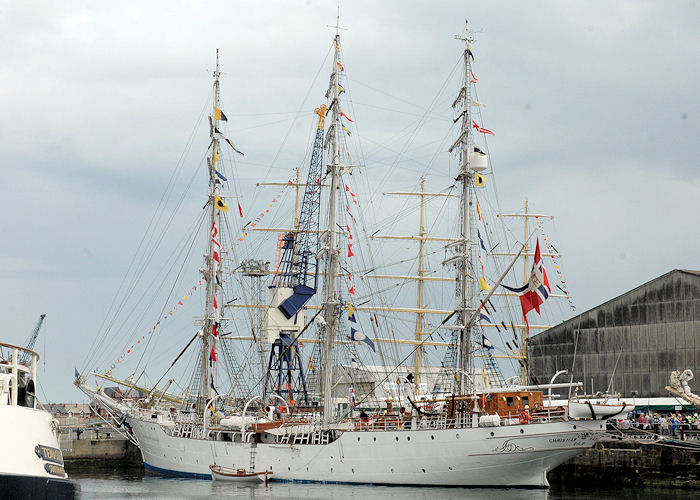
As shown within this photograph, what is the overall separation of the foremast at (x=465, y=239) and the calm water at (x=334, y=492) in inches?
400

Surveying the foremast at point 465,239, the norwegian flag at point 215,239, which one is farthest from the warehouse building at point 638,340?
the norwegian flag at point 215,239

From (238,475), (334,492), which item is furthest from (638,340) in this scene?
(238,475)

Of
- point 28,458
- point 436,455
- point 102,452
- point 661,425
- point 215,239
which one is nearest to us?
point 28,458

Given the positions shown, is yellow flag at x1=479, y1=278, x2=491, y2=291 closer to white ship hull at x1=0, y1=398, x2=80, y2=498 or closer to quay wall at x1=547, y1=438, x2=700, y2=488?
quay wall at x1=547, y1=438, x2=700, y2=488

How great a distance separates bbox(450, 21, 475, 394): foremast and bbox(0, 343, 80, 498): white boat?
124 feet

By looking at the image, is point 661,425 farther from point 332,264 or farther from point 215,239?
point 215,239

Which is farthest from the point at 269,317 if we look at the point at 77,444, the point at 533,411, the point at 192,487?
→ the point at 533,411

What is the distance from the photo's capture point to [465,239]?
60.4 meters

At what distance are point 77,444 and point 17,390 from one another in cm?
5098

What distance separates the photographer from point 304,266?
262 ft

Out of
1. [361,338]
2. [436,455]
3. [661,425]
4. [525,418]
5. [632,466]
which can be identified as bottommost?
[632,466]

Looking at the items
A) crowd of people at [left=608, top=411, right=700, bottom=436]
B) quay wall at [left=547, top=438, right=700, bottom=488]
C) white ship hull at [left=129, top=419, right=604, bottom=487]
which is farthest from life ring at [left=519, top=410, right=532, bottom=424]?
quay wall at [left=547, top=438, right=700, bottom=488]

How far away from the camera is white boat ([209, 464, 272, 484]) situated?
2233 inches

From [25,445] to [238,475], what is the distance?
36619 millimetres
